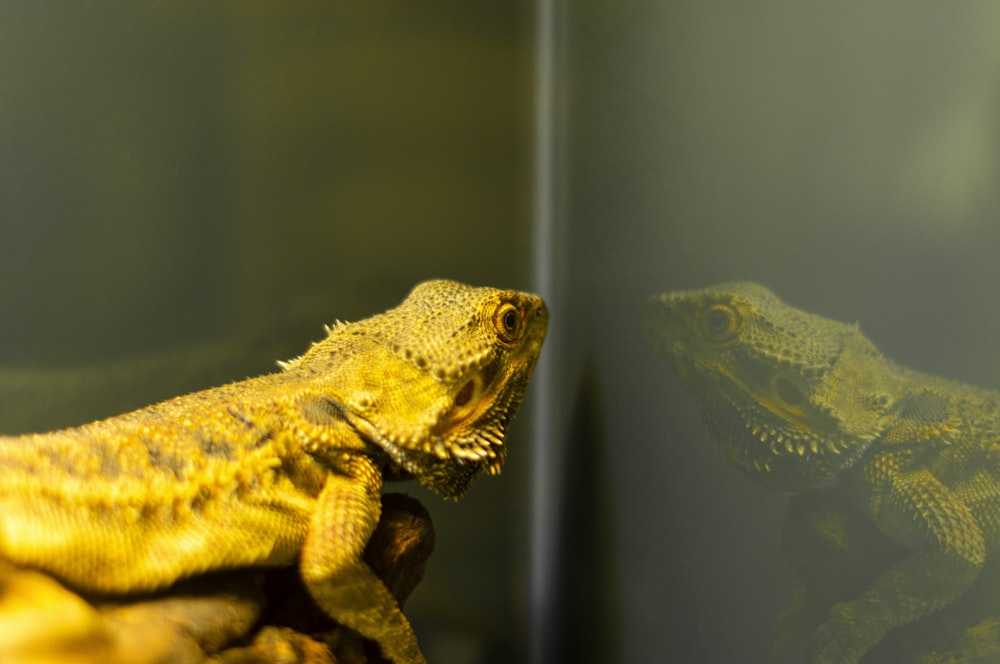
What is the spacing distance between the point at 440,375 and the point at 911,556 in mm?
680

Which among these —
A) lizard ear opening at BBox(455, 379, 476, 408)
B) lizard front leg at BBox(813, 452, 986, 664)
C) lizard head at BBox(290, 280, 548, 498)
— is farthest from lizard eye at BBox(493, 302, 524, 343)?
lizard front leg at BBox(813, 452, 986, 664)

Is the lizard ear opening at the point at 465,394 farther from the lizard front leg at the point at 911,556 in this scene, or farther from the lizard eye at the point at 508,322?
the lizard front leg at the point at 911,556

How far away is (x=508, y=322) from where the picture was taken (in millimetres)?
1384

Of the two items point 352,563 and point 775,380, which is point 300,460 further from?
point 775,380

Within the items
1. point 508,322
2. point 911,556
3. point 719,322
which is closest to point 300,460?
point 508,322

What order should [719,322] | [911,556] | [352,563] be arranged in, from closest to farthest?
[911,556] → [352,563] → [719,322]

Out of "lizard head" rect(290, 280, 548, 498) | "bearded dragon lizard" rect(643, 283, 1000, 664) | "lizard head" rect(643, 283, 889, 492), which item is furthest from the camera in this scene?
"lizard head" rect(290, 280, 548, 498)

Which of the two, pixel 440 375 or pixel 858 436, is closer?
pixel 858 436

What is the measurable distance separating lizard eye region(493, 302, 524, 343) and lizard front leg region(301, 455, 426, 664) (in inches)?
12.2

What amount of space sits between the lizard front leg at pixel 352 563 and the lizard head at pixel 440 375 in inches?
2.9

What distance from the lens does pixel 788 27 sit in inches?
45.4

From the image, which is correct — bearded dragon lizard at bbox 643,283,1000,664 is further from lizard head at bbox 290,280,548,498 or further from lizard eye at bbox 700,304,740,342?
lizard head at bbox 290,280,548,498

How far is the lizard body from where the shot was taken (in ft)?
3.18

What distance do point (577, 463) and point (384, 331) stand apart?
2.40 ft
